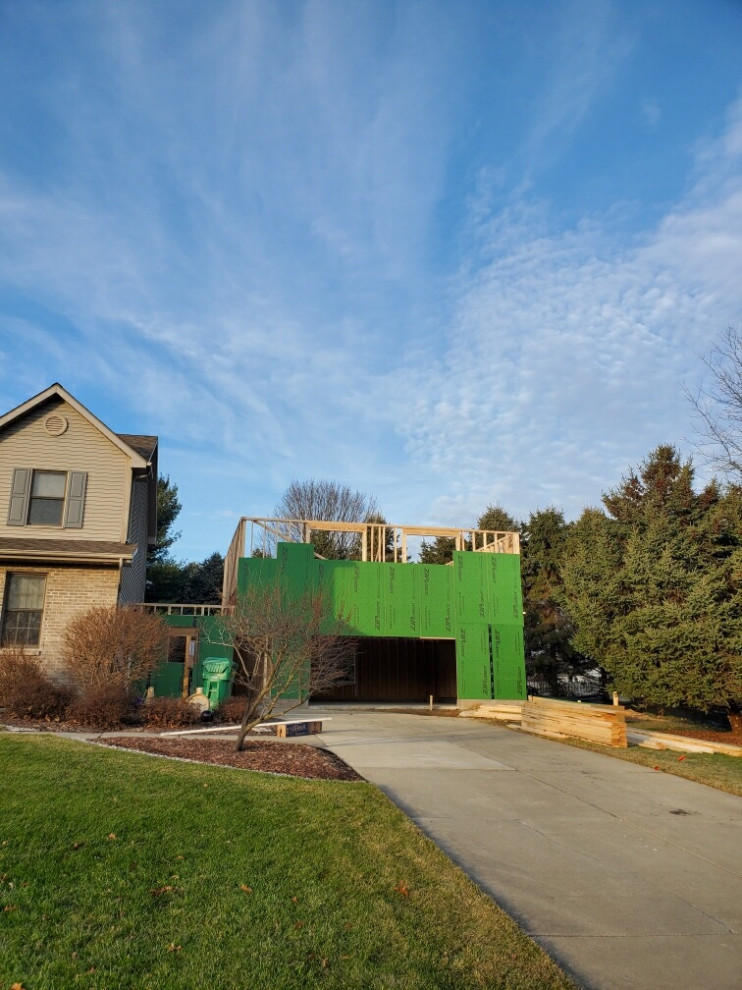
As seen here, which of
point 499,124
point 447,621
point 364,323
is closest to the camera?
point 499,124

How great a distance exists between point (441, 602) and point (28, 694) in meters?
12.4

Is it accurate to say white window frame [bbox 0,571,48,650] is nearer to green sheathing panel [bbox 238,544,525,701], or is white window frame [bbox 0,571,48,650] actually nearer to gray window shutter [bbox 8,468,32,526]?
gray window shutter [bbox 8,468,32,526]

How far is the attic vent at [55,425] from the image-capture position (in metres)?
16.3

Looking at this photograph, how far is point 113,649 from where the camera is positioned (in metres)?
A: 13.1

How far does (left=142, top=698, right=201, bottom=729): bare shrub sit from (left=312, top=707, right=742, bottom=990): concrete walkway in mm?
3158

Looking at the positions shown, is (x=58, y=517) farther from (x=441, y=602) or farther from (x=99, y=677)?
(x=441, y=602)

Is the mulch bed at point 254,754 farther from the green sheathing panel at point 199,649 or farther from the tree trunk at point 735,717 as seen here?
the tree trunk at point 735,717

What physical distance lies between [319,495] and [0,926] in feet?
129

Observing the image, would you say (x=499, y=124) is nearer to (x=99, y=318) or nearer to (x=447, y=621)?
(x=99, y=318)

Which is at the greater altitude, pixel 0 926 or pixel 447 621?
pixel 447 621

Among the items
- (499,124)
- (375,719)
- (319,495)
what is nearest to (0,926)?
(375,719)

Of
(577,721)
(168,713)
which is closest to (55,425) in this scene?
(168,713)

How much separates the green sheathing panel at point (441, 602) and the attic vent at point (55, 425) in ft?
20.7

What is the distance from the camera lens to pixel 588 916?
14.3 ft
